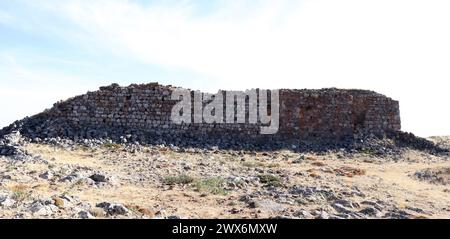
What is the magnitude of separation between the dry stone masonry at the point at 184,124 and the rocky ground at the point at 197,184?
177cm

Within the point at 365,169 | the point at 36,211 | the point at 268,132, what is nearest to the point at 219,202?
the point at 36,211

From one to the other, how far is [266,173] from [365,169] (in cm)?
571

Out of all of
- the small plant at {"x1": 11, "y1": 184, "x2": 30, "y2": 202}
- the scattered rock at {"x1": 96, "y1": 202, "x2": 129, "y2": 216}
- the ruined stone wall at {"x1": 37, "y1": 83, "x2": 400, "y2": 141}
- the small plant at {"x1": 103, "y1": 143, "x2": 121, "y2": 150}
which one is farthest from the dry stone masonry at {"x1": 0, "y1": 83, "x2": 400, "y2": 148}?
the scattered rock at {"x1": 96, "y1": 202, "x2": 129, "y2": 216}

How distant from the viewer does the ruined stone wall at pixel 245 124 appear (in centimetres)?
2328

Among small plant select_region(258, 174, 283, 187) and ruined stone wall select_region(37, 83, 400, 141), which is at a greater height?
ruined stone wall select_region(37, 83, 400, 141)

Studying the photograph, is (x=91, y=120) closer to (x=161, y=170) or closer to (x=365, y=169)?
(x=161, y=170)

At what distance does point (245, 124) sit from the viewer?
24.3 meters

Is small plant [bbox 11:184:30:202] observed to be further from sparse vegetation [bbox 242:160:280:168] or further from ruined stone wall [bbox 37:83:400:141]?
ruined stone wall [bbox 37:83:400:141]

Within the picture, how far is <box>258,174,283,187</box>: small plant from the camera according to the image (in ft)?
43.8

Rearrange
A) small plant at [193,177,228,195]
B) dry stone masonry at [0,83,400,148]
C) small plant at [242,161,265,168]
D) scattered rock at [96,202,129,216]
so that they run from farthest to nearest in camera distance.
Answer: dry stone masonry at [0,83,400,148], small plant at [242,161,265,168], small plant at [193,177,228,195], scattered rock at [96,202,129,216]

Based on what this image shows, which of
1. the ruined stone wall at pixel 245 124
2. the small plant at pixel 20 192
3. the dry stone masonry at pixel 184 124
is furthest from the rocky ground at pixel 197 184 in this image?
the ruined stone wall at pixel 245 124

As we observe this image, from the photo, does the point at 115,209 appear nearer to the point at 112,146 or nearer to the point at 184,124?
the point at 112,146

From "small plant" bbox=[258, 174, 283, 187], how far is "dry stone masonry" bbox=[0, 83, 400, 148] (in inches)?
360

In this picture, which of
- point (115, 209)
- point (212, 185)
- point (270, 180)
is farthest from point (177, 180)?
point (115, 209)
